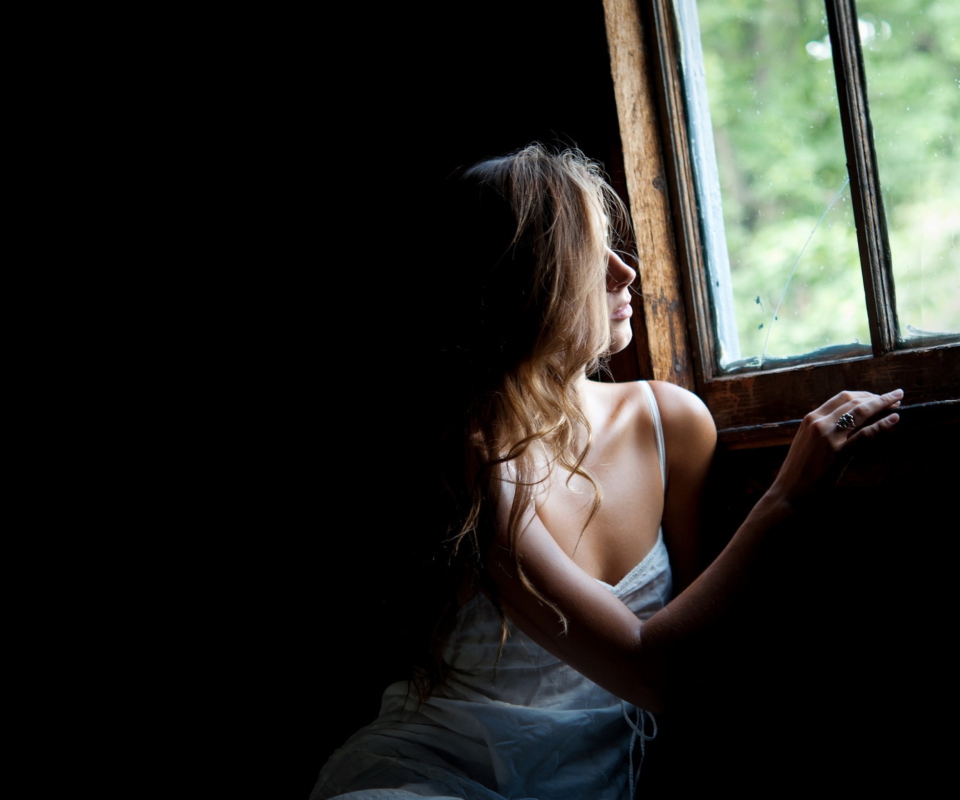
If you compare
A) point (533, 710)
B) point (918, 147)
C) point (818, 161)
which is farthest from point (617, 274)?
point (533, 710)

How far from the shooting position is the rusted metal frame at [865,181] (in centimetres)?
103

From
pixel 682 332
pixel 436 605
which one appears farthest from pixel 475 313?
pixel 436 605

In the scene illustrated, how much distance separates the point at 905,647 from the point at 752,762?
0.94 ft

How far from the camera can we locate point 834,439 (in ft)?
2.95

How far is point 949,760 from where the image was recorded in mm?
951

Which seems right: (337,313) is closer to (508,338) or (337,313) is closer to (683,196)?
(508,338)

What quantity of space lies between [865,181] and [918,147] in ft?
0.25

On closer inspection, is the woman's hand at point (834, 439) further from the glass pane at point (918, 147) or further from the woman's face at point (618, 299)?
the woman's face at point (618, 299)

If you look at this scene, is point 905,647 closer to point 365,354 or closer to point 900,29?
point 900,29

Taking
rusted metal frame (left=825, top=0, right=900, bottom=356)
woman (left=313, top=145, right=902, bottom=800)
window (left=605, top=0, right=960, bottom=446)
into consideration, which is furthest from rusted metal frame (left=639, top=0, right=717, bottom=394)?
rusted metal frame (left=825, top=0, right=900, bottom=356)

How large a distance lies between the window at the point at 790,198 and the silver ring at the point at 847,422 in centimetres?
16

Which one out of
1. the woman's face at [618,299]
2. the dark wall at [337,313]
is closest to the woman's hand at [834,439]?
the woman's face at [618,299]

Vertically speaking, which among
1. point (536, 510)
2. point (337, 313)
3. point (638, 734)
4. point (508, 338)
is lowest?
point (638, 734)

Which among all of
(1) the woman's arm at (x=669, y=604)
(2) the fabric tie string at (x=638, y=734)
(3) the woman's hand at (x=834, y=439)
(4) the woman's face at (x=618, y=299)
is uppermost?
(4) the woman's face at (x=618, y=299)
